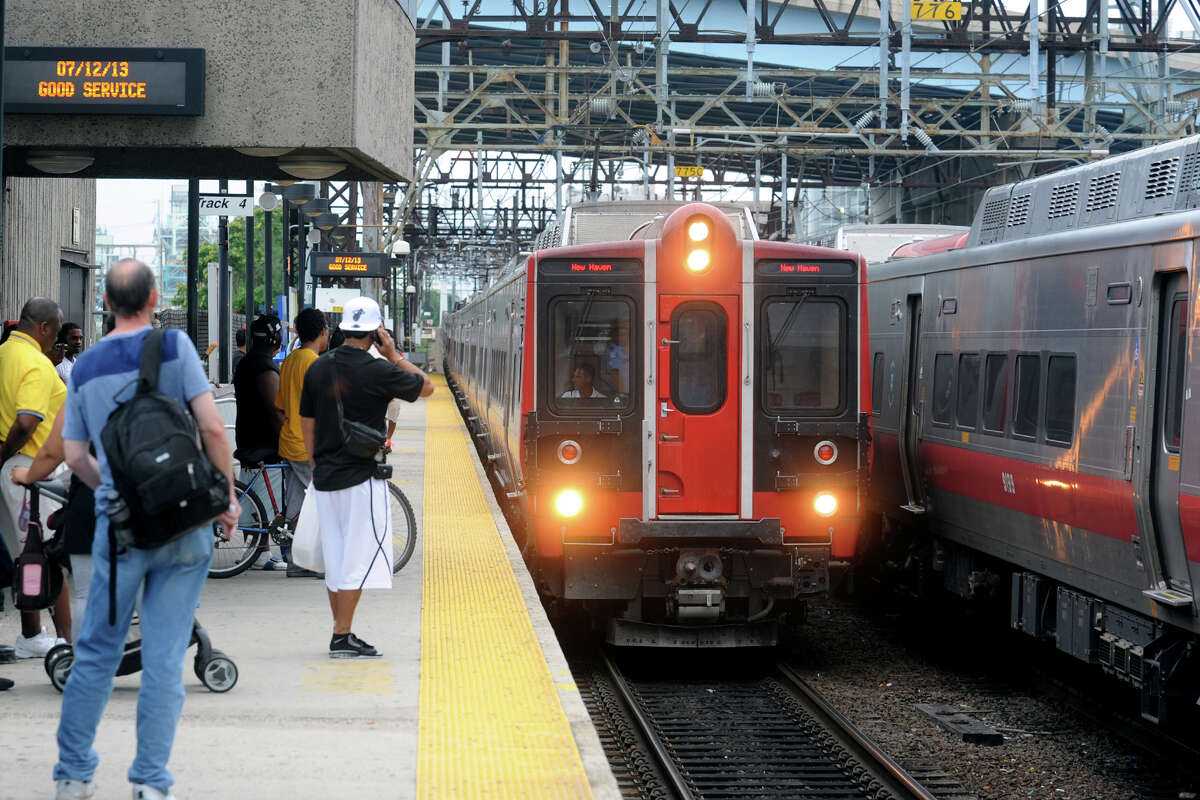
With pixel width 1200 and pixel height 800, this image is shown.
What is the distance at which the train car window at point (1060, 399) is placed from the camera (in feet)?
31.0

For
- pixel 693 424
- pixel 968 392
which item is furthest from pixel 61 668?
pixel 968 392

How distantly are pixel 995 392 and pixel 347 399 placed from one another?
502 cm

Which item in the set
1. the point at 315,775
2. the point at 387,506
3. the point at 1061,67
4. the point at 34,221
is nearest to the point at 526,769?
the point at 315,775

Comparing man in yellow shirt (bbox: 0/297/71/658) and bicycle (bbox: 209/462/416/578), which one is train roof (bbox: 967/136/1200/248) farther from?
man in yellow shirt (bbox: 0/297/71/658)

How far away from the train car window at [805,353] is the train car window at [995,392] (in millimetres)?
1106

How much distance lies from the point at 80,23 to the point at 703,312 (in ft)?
14.4

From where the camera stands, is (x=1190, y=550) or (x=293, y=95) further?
(x=293, y=95)

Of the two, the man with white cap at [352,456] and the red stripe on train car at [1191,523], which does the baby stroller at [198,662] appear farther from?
the red stripe on train car at [1191,523]

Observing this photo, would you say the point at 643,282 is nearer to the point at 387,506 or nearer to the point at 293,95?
the point at 293,95

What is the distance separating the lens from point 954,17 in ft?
89.3

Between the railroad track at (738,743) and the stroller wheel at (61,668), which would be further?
the railroad track at (738,743)

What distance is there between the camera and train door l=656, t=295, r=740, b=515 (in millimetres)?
10523

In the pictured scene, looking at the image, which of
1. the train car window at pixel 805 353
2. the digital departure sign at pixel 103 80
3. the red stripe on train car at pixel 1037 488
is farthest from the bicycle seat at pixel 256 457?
the red stripe on train car at pixel 1037 488

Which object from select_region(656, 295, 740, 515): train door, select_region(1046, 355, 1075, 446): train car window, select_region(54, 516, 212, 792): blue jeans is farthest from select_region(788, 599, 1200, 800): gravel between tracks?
select_region(54, 516, 212, 792): blue jeans
